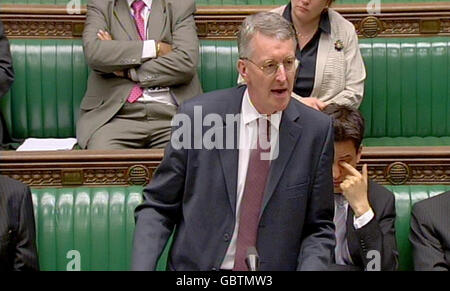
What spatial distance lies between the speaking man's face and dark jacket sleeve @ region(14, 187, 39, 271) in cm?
33

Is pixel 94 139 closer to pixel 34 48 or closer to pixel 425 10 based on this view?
pixel 34 48

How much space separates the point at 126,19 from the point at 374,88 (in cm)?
43

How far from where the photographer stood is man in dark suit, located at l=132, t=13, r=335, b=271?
0.79 metres

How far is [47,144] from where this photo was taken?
1359mm

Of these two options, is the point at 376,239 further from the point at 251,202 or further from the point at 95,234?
the point at 95,234

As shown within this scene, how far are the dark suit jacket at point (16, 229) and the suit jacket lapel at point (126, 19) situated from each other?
0.47 meters

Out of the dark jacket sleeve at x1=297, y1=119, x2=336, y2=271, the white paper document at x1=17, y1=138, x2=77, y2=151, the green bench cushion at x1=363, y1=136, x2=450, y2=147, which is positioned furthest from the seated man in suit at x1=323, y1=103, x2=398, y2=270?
the white paper document at x1=17, y1=138, x2=77, y2=151

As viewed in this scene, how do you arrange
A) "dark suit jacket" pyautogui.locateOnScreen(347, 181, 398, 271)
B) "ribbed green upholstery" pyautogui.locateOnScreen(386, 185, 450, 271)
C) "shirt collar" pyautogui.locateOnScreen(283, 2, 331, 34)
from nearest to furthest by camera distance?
1. "dark suit jacket" pyautogui.locateOnScreen(347, 181, 398, 271)
2. "ribbed green upholstery" pyautogui.locateOnScreen(386, 185, 450, 271)
3. "shirt collar" pyautogui.locateOnScreen(283, 2, 331, 34)

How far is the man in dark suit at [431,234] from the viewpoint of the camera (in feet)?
3.14

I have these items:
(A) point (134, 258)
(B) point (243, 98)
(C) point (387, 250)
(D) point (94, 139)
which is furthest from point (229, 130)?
(D) point (94, 139)

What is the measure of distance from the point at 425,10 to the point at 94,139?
1.98 feet

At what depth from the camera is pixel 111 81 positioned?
1.38 m

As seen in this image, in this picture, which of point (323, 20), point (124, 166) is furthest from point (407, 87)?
point (124, 166)

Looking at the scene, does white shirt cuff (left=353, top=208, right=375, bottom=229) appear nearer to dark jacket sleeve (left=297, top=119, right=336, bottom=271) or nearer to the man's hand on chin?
dark jacket sleeve (left=297, top=119, right=336, bottom=271)
